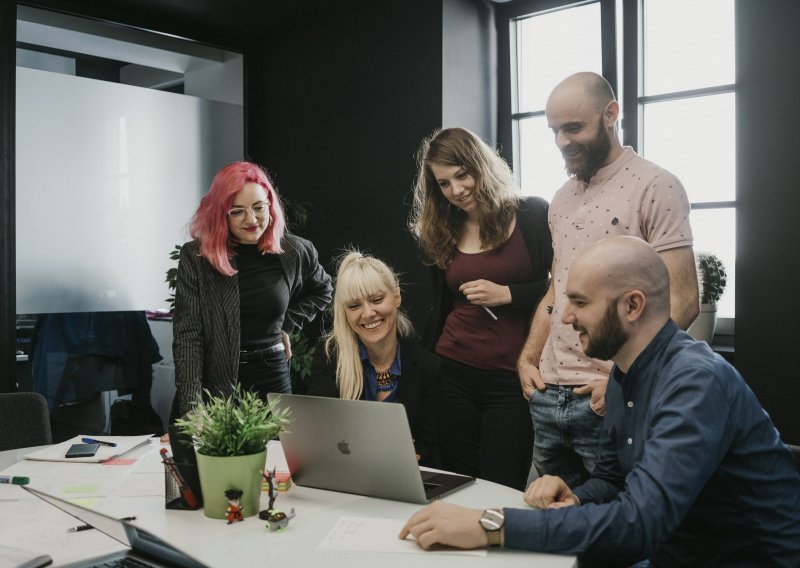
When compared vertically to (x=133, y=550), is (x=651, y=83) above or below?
above

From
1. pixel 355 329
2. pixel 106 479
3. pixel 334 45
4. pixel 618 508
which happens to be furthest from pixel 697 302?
pixel 334 45

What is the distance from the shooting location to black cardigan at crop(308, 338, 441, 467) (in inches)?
90.7

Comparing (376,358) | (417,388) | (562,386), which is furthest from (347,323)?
(562,386)

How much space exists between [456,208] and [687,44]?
77.5 inches

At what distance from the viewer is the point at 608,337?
1550 mm

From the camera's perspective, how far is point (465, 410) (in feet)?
7.86

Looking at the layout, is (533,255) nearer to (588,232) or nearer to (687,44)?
(588,232)

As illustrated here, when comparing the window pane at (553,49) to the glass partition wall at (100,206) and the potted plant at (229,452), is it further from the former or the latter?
the potted plant at (229,452)

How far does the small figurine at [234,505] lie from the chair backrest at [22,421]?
1353 millimetres

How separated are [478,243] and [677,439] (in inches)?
49.1

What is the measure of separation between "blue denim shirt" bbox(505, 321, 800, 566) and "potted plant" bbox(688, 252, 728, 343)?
2.07m

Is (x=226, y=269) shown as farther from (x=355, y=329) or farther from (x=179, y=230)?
(x=179, y=230)

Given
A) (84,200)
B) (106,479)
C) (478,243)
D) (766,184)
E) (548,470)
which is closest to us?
(106,479)

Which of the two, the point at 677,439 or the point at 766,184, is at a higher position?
the point at 766,184
